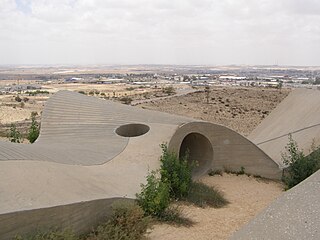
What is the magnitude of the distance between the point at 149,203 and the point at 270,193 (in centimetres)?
629

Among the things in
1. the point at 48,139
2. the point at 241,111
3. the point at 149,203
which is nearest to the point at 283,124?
the point at 48,139

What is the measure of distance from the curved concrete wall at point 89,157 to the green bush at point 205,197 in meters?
1.42

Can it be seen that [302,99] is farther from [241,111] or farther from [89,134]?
[241,111]

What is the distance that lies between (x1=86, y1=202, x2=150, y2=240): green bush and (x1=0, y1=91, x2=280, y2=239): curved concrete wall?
0.32m

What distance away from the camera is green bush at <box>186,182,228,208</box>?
11845 mm

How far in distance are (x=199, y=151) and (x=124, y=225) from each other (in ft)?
27.8

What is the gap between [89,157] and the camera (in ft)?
39.7

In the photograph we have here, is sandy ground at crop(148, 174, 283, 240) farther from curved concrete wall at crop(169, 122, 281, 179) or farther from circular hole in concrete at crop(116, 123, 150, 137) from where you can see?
circular hole in concrete at crop(116, 123, 150, 137)

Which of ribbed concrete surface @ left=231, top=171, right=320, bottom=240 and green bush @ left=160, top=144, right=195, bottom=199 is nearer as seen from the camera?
ribbed concrete surface @ left=231, top=171, right=320, bottom=240

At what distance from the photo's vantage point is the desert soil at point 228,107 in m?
36.7

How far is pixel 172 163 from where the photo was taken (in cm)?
1184

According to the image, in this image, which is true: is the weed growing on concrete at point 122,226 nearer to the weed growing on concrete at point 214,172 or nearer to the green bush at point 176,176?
the green bush at point 176,176

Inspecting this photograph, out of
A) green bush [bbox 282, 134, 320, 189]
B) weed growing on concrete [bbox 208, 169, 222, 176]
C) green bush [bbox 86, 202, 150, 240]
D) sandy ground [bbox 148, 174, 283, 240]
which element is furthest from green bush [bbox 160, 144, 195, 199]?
green bush [bbox 282, 134, 320, 189]

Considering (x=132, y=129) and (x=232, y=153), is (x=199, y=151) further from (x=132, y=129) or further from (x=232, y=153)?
(x=132, y=129)
